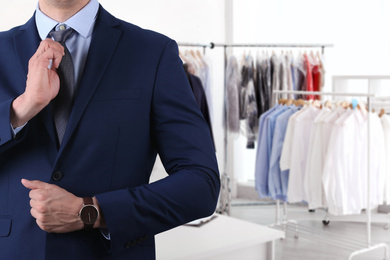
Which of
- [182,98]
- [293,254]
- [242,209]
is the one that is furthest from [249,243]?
[242,209]

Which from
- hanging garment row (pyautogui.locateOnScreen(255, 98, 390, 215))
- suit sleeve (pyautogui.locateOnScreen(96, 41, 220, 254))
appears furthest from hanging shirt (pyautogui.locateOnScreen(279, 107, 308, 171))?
suit sleeve (pyautogui.locateOnScreen(96, 41, 220, 254))

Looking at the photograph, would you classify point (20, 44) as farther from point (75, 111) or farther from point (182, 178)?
point (182, 178)

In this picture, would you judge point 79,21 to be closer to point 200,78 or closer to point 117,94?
point 117,94

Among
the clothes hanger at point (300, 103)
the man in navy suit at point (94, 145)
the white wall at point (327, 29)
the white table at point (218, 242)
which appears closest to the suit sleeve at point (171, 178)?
the man in navy suit at point (94, 145)

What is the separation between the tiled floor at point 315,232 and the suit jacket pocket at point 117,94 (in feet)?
11.5

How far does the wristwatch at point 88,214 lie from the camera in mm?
970

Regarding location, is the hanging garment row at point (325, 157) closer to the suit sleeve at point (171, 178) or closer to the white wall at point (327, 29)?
the white wall at point (327, 29)

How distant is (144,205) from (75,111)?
217mm

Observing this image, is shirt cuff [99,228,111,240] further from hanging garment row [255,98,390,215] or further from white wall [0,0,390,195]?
white wall [0,0,390,195]

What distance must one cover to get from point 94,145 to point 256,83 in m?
4.80

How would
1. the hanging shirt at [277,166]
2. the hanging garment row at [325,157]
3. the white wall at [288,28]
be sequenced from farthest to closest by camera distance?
the white wall at [288,28] → the hanging shirt at [277,166] → the hanging garment row at [325,157]

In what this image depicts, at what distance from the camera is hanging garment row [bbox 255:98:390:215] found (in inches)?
159

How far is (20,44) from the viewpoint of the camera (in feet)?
3.68

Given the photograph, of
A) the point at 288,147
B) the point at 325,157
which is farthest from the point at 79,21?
the point at 288,147
